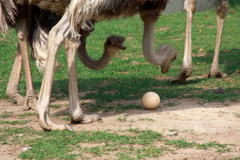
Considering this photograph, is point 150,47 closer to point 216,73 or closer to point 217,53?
point 216,73

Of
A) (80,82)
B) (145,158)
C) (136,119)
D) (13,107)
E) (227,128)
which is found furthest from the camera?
(80,82)

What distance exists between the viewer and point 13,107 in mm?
6699

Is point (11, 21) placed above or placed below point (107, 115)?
above

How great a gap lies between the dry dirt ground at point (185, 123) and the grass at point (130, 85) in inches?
4.4

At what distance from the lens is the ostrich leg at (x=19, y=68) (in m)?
6.22

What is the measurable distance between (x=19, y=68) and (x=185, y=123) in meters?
2.71

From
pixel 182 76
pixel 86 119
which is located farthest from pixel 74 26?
pixel 182 76

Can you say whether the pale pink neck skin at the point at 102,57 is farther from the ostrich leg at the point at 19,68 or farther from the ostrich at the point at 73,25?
the ostrich leg at the point at 19,68

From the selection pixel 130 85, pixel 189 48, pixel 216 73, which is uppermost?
pixel 189 48

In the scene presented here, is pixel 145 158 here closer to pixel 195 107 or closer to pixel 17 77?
pixel 195 107

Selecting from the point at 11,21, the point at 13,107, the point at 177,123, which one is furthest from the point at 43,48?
the point at 177,123

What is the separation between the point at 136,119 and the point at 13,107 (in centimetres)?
196

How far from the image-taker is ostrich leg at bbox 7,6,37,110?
245 inches

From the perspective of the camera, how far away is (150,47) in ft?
19.4
